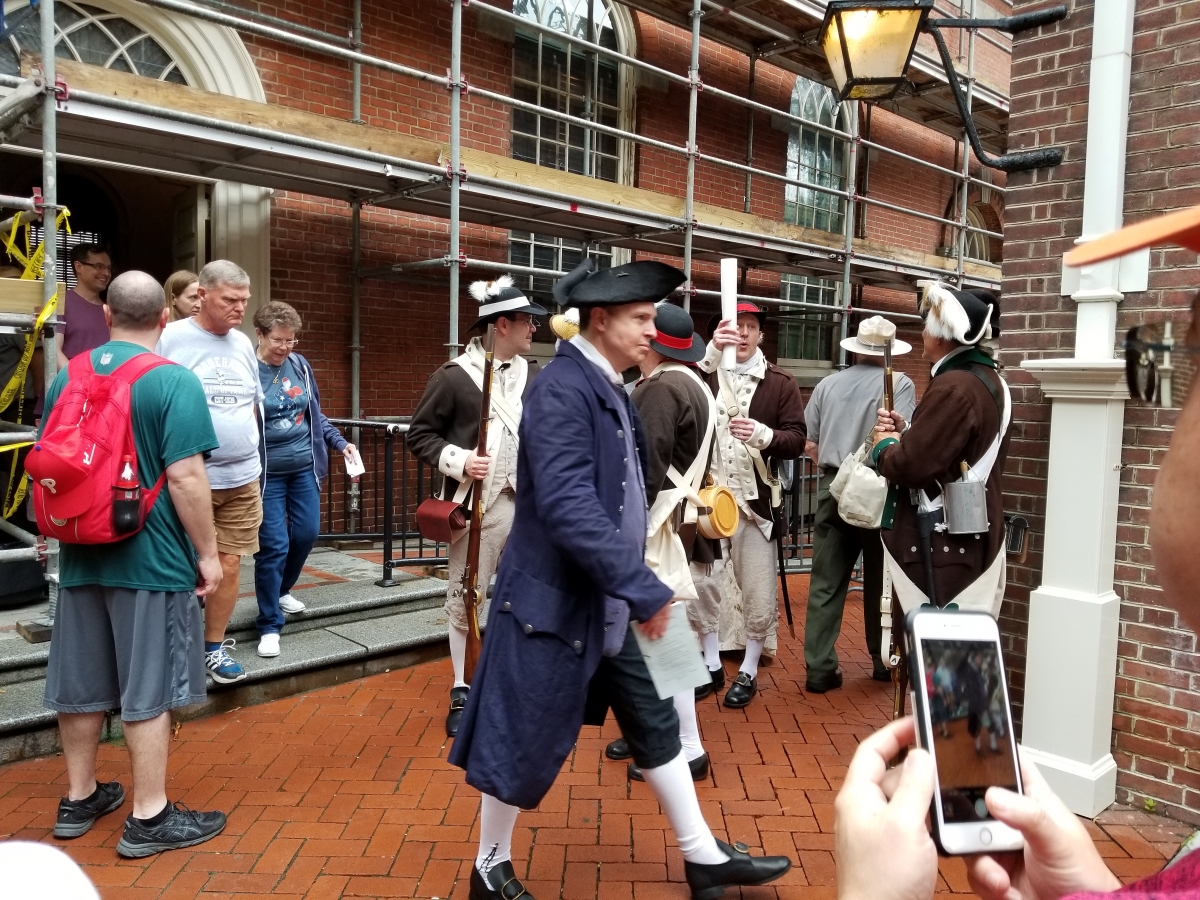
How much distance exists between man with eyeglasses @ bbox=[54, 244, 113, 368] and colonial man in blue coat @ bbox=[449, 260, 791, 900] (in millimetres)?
3802

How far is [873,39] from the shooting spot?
488 cm

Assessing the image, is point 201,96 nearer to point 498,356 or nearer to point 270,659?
point 498,356

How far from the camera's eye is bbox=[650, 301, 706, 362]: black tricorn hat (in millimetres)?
4273

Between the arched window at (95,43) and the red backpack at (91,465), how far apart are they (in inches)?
175

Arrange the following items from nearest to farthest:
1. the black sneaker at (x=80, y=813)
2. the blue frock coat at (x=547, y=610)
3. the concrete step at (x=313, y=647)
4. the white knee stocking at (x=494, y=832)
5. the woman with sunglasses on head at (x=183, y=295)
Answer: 1. the blue frock coat at (x=547, y=610)
2. the white knee stocking at (x=494, y=832)
3. the black sneaker at (x=80, y=813)
4. the concrete step at (x=313, y=647)
5. the woman with sunglasses on head at (x=183, y=295)

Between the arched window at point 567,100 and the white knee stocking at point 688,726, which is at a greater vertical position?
the arched window at point 567,100

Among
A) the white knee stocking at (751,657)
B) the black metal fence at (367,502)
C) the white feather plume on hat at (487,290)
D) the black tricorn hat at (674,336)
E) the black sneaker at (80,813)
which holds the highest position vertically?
the white feather plume on hat at (487,290)

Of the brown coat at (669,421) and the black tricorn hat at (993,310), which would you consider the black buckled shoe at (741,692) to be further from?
the black tricorn hat at (993,310)

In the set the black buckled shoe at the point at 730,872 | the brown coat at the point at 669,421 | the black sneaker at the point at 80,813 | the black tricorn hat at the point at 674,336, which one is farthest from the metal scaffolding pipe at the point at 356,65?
the black buckled shoe at the point at 730,872

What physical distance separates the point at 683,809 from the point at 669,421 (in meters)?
1.65

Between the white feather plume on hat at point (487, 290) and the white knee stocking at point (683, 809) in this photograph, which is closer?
the white knee stocking at point (683, 809)

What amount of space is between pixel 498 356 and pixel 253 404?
1.33 m

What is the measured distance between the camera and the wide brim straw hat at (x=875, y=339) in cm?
434

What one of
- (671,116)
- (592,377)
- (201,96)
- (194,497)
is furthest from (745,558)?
(671,116)
